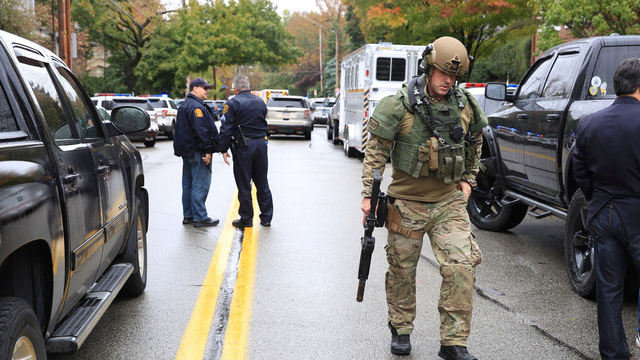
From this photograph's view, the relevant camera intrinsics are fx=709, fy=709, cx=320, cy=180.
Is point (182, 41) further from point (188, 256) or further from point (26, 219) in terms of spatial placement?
point (26, 219)

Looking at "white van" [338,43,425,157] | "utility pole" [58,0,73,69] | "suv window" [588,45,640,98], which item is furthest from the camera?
"utility pole" [58,0,73,69]

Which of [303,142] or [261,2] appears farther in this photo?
[261,2]

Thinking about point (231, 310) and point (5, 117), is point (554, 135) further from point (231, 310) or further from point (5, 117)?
point (5, 117)

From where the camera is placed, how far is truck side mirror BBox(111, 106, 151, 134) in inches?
205

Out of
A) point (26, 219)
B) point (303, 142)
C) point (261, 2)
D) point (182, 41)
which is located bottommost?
point (303, 142)

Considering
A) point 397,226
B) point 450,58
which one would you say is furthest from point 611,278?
point 450,58

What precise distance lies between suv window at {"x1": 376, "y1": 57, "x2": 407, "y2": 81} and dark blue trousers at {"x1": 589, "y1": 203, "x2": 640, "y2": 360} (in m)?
13.7

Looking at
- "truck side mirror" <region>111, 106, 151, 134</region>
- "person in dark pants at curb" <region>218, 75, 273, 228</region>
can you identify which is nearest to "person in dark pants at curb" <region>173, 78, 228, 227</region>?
"person in dark pants at curb" <region>218, 75, 273, 228</region>

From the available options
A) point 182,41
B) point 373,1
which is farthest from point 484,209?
point 182,41

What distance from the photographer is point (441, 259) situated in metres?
4.22

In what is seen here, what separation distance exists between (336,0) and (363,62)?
60.2 meters

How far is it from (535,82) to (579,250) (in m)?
2.18

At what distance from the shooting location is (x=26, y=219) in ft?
9.06

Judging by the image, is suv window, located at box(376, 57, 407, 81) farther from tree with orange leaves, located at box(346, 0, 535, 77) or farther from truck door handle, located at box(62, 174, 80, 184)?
truck door handle, located at box(62, 174, 80, 184)
